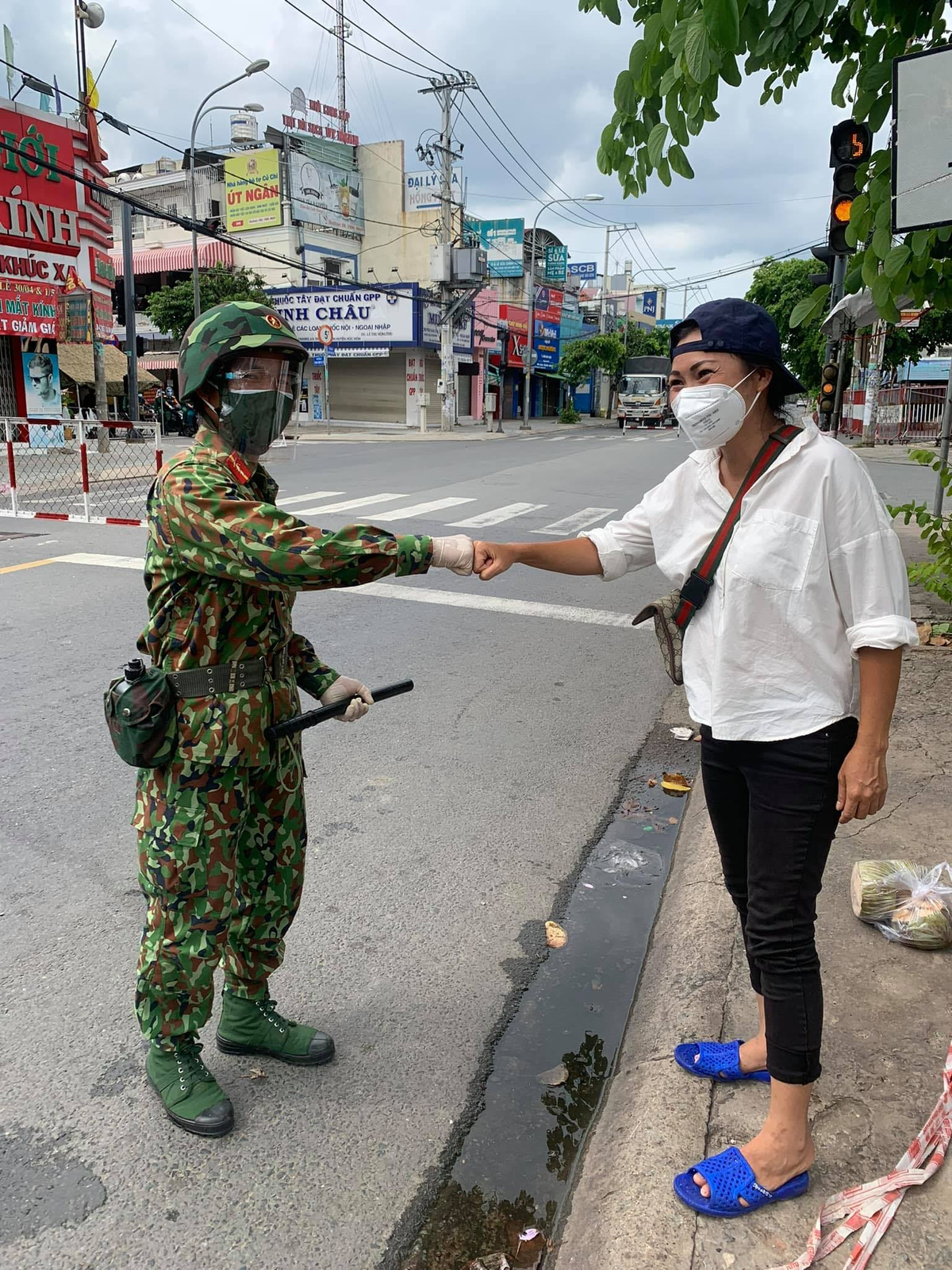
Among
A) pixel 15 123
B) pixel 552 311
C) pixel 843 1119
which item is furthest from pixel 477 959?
pixel 552 311

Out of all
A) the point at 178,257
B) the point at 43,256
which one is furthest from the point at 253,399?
the point at 178,257

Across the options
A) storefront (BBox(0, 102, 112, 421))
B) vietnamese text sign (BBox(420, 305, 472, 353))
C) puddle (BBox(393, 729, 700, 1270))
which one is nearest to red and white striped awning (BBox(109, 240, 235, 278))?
vietnamese text sign (BBox(420, 305, 472, 353))

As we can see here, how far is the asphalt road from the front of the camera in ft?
6.93

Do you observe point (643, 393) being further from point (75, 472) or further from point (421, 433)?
point (75, 472)

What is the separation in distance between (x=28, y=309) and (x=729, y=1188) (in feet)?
73.5

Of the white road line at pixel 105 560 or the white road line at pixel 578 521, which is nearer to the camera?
the white road line at pixel 105 560

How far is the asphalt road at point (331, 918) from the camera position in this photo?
6.93ft

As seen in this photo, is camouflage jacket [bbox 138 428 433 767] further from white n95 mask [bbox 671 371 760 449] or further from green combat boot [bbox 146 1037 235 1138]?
green combat boot [bbox 146 1037 235 1138]

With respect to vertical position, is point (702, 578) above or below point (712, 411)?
below

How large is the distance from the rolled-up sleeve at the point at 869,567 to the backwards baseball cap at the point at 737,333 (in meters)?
0.31

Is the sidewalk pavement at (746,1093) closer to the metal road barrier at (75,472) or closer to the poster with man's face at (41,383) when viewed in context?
the metal road barrier at (75,472)

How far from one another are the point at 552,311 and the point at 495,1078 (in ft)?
186

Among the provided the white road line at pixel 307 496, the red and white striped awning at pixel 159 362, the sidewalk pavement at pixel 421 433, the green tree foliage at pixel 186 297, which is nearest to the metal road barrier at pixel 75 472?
the white road line at pixel 307 496

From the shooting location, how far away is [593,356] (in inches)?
1987
